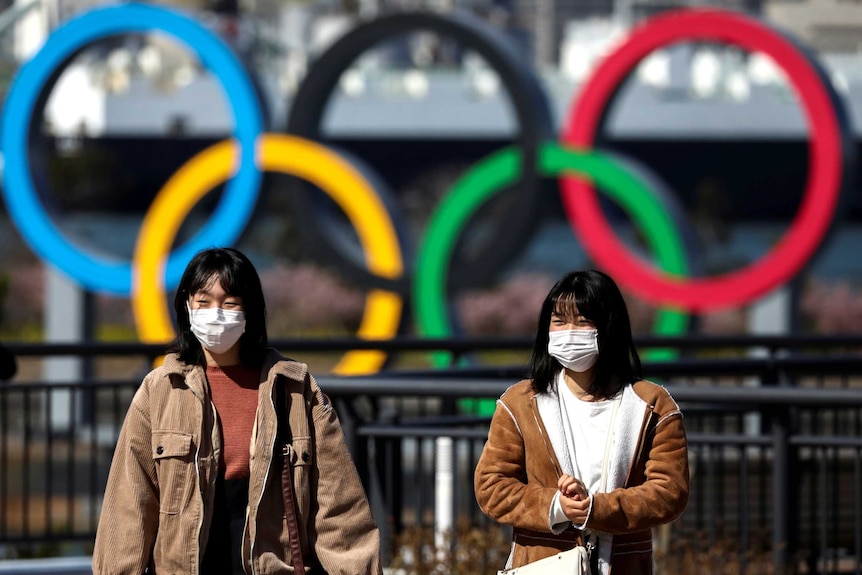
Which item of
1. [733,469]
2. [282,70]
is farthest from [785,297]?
[282,70]

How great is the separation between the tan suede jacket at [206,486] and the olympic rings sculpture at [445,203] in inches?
417

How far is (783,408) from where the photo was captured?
6449 mm

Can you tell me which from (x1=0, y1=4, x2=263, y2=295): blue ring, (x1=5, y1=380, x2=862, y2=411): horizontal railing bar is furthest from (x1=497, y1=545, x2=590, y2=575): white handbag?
(x1=0, y1=4, x2=263, y2=295): blue ring

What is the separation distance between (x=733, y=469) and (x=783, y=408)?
4.51 m

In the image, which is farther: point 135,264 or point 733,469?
point 135,264

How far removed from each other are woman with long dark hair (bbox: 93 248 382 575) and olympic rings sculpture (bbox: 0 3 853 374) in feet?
34.8

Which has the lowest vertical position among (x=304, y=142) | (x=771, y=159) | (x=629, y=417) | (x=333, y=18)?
(x=629, y=417)

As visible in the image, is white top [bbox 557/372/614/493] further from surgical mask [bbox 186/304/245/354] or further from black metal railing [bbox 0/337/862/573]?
black metal railing [bbox 0/337/862/573]

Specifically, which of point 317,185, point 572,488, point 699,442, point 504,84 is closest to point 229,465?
point 572,488

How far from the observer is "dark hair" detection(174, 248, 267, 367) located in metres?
3.89

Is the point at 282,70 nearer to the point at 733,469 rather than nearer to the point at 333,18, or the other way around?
the point at 333,18

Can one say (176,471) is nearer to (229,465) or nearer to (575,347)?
(229,465)

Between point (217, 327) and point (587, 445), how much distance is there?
1.00 meters

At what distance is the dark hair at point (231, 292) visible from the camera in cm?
389
